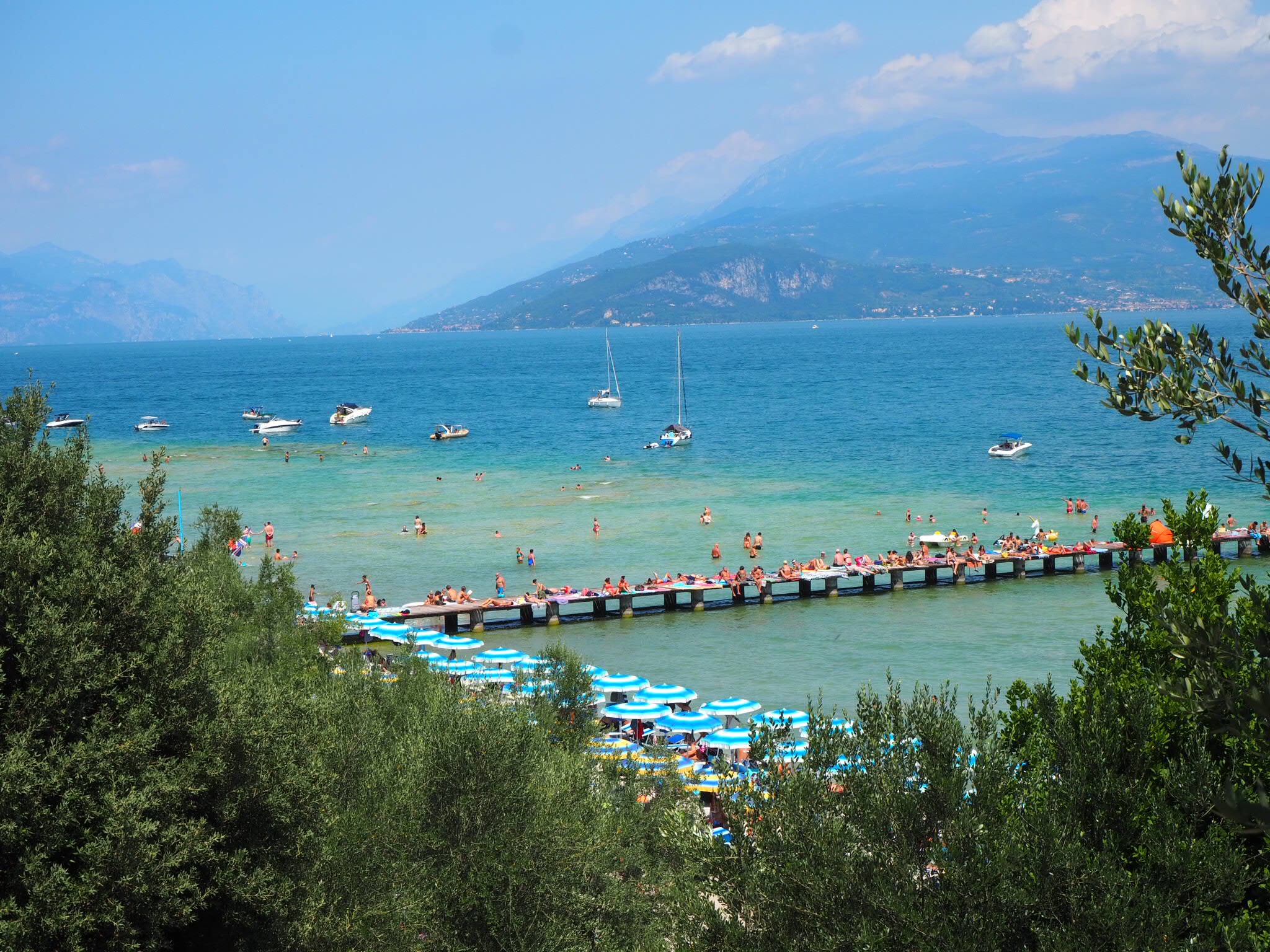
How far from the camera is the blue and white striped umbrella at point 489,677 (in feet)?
106

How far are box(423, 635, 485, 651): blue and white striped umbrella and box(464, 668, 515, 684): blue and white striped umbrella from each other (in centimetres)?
508

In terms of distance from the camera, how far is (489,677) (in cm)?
3328

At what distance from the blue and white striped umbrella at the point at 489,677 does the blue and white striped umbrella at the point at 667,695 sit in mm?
3646

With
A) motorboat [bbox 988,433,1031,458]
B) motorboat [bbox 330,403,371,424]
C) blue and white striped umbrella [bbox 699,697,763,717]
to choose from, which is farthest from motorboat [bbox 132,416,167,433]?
blue and white striped umbrella [bbox 699,697,763,717]

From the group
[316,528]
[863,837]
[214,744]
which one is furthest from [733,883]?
[316,528]

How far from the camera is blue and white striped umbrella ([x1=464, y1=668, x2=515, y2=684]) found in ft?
106

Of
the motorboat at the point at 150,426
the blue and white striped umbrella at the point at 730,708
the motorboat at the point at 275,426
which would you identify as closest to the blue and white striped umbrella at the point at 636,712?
the blue and white striped umbrella at the point at 730,708

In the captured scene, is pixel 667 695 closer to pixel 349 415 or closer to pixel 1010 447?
pixel 1010 447

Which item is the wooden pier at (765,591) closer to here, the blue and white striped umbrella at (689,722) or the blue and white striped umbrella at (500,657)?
the blue and white striped umbrella at (500,657)

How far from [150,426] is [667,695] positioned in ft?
320

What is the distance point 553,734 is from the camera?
25.1 meters

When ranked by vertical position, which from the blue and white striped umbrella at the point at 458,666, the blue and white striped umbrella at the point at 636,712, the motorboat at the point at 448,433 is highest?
the motorboat at the point at 448,433

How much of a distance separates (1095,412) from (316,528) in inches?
3254

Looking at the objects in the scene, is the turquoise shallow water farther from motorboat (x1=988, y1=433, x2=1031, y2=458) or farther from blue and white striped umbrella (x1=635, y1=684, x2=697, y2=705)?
blue and white striped umbrella (x1=635, y1=684, x2=697, y2=705)
